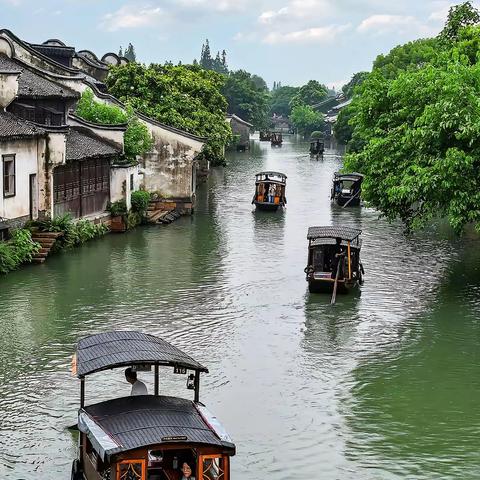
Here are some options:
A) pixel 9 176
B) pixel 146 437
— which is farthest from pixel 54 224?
pixel 146 437

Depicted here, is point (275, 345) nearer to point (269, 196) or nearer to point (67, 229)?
point (67, 229)

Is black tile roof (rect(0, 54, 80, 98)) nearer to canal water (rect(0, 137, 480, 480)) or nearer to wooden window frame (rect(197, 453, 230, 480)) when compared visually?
canal water (rect(0, 137, 480, 480))

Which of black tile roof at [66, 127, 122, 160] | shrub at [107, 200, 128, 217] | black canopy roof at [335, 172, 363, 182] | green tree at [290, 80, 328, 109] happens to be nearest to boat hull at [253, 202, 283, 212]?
black canopy roof at [335, 172, 363, 182]

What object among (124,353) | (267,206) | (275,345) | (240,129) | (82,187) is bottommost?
(275,345)

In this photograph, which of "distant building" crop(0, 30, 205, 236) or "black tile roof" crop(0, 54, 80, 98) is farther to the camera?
"black tile roof" crop(0, 54, 80, 98)

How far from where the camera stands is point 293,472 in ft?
55.0

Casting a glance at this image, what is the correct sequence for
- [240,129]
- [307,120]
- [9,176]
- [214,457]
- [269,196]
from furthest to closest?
1. [307,120]
2. [240,129]
3. [269,196]
4. [9,176]
5. [214,457]

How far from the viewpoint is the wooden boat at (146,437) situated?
1327 centimetres

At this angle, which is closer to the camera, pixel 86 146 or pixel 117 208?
pixel 86 146

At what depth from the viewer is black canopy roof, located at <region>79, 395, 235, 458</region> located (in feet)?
43.8

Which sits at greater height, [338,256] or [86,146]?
[86,146]

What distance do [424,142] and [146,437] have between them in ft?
60.7

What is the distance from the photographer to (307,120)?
163 metres

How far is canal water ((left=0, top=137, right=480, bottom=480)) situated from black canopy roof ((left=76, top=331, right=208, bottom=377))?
2.18m
